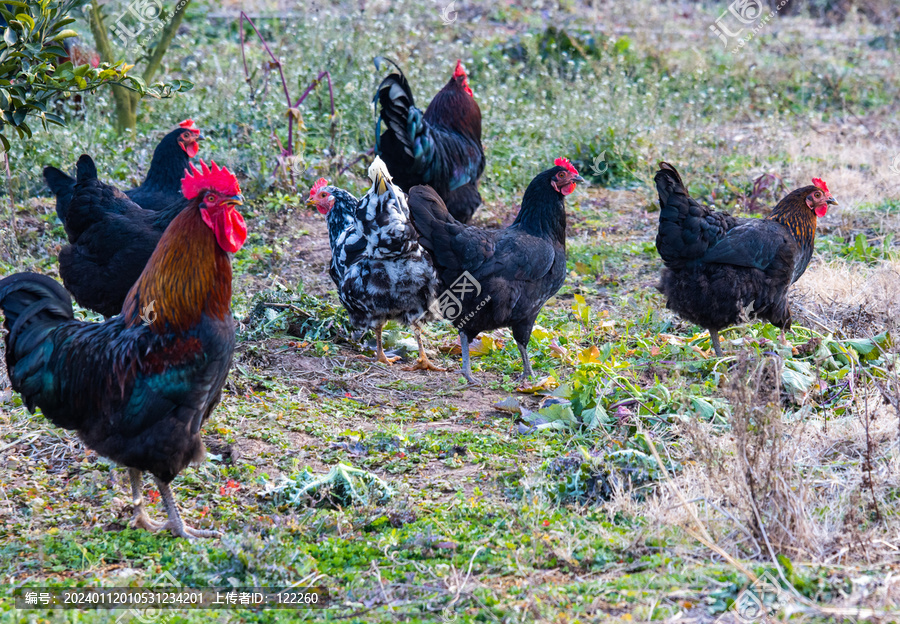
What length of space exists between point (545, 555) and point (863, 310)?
11.9 ft

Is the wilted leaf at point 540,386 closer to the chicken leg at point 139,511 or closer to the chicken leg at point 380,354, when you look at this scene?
Answer: the chicken leg at point 380,354

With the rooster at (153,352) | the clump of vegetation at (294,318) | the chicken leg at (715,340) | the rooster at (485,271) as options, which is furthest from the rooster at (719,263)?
the rooster at (153,352)

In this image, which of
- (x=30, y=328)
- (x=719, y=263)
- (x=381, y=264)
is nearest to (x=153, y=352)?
(x=30, y=328)

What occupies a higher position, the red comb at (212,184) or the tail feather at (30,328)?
the red comb at (212,184)

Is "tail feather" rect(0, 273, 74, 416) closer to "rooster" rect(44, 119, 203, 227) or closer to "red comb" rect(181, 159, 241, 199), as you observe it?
"red comb" rect(181, 159, 241, 199)

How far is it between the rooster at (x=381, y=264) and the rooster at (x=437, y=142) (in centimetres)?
130

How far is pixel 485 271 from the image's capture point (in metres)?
5.86

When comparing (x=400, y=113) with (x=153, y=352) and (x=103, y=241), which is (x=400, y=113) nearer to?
(x=103, y=241)

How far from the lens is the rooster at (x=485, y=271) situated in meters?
5.86

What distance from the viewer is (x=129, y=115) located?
960cm

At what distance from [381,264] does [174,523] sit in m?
2.67

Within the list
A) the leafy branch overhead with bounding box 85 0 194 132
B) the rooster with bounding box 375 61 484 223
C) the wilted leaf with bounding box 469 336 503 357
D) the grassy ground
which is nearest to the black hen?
the grassy ground

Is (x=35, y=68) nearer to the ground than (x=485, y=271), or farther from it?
farther from it

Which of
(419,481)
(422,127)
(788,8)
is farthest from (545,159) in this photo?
(788,8)
